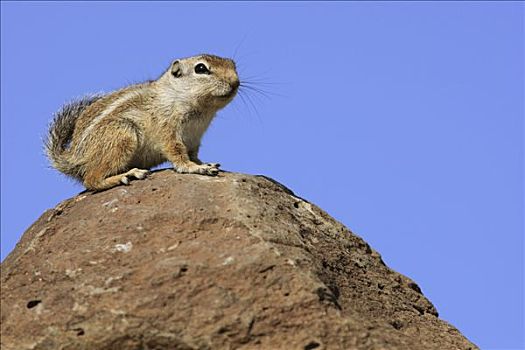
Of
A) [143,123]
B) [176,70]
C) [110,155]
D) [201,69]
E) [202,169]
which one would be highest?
[176,70]

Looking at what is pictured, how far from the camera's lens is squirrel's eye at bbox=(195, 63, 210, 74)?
11648mm

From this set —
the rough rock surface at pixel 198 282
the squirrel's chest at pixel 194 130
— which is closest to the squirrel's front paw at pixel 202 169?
the rough rock surface at pixel 198 282

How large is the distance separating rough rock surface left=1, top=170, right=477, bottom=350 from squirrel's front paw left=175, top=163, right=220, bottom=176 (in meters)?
0.54

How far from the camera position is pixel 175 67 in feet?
39.5

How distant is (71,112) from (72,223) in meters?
3.17

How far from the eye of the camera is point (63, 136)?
37.5ft

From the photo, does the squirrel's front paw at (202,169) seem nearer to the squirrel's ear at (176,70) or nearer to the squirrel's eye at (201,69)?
the squirrel's eye at (201,69)

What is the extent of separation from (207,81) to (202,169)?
1.94m

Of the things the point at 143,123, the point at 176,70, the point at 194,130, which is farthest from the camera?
the point at 176,70

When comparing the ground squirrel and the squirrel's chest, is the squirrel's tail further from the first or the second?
the squirrel's chest

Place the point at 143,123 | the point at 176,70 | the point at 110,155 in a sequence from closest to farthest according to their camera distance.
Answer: the point at 110,155 < the point at 143,123 < the point at 176,70

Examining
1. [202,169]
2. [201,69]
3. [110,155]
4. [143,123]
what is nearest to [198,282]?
[202,169]

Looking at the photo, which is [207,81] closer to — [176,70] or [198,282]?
[176,70]

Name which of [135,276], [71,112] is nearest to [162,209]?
[135,276]
